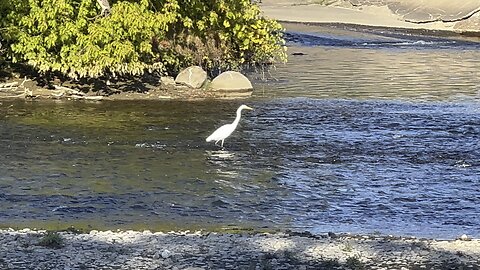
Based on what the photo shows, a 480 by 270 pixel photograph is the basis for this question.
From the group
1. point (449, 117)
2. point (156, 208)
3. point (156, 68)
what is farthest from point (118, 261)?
point (156, 68)

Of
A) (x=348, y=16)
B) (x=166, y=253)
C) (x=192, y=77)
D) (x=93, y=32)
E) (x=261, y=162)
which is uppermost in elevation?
(x=93, y=32)

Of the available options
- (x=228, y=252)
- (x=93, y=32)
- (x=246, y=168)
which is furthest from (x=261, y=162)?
(x=93, y=32)

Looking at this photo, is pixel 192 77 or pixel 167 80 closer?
pixel 192 77

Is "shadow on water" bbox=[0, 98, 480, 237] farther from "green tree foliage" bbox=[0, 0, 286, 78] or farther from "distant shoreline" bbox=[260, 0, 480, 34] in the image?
"distant shoreline" bbox=[260, 0, 480, 34]

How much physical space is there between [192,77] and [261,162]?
434 inches

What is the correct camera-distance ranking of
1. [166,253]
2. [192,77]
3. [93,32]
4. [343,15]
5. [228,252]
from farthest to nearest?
[343,15]
[192,77]
[93,32]
[228,252]
[166,253]

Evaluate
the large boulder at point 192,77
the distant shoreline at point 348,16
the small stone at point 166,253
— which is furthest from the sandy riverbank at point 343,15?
the small stone at point 166,253

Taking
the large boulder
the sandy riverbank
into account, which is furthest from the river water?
the sandy riverbank

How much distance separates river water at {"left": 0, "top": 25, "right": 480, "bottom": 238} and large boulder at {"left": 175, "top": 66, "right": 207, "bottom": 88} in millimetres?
1890

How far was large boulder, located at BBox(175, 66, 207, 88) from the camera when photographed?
2733 centimetres

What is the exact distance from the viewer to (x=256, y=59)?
29.9 m

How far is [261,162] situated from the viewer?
16828mm

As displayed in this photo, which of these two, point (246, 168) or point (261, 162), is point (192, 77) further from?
point (246, 168)

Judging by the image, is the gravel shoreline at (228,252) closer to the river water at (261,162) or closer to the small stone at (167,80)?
the river water at (261,162)
